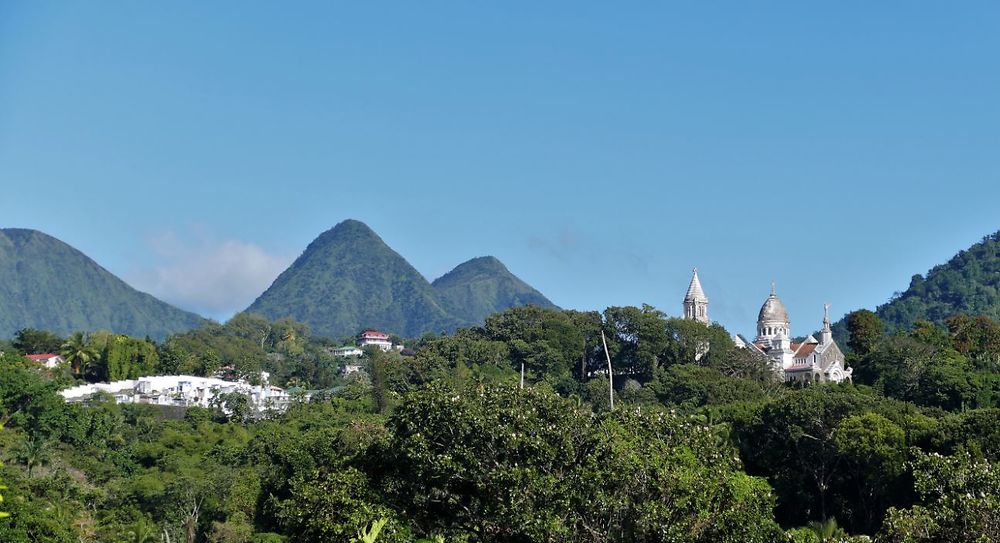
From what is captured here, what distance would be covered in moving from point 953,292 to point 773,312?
3522 inches

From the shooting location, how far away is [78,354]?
89.3 m

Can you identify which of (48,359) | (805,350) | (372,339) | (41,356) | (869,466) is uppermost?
(372,339)

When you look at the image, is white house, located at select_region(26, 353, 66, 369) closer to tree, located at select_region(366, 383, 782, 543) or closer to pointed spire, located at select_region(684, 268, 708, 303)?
pointed spire, located at select_region(684, 268, 708, 303)

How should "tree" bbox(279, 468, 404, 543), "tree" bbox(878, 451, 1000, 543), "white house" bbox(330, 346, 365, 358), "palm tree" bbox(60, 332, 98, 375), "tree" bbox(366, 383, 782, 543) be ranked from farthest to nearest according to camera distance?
"white house" bbox(330, 346, 365, 358) < "palm tree" bbox(60, 332, 98, 375) < "tree" bbox(279, 468, 404, 543) < "tree" bbox(366, 383, 782, 543) < "tree" bbox(878, 451, 1000, 543)

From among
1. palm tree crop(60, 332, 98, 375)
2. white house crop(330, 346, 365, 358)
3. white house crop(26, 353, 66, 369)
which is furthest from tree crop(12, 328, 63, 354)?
white house crop(330, 346, 365, 358)

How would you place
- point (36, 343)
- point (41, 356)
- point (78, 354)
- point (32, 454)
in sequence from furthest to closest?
1. point (36, 343)
2. point (41, 356)
3. point (78, 354)
4. point (32, 454)

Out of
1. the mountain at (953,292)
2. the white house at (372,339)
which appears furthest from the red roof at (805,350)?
the white house at (372,339)

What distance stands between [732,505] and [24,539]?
1998cm

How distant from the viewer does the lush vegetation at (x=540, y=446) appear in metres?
28.1

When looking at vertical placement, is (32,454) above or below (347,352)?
below

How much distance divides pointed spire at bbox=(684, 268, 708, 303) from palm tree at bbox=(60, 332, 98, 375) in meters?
37.4

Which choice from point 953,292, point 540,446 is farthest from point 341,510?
point 953,292

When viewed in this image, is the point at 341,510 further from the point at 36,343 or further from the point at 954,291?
the point at 954,291

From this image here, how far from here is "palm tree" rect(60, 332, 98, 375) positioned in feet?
293
